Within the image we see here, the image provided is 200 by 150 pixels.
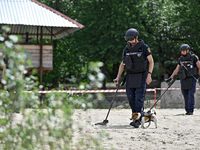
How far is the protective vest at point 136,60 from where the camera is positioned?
25.4 feet

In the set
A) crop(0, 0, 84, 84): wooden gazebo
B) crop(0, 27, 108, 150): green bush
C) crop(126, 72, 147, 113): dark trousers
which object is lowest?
crop(126, 72, 147, 113): dark trousers

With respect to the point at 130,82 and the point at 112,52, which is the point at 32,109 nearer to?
the point at 130,82

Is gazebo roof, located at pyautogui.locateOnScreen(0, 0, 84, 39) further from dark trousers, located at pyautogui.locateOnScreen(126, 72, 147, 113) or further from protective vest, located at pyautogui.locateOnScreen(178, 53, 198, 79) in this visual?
dark trousers, located at pyautogui.locateOnScreen(126, 72, 147, 113)

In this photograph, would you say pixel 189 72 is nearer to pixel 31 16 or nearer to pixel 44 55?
pixel 31 16

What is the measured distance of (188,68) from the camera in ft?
36.0

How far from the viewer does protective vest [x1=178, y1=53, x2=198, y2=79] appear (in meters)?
10.9

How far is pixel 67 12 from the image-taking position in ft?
106

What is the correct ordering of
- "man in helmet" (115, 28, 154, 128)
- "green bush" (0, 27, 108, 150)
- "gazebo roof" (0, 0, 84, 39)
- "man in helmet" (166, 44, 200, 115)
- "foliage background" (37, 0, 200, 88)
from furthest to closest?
"foliage background" (37, 0, 200, 88) < "gazebo roof" (0, 0, 84, 39) < "man in helmet" (166, 44, 200, 115) < "man in helmet" (115, 28, 154, 128) < "green bush" (0, 27, 108, 150)

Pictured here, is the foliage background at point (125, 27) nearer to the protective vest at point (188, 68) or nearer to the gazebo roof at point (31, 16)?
the gazebo roof at point (31, 16)

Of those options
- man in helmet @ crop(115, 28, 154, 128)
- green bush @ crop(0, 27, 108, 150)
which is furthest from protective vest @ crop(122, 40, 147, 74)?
green bush @ crop(0, 27, 108, 150)

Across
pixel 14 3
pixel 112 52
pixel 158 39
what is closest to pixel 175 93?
pixel 14 3

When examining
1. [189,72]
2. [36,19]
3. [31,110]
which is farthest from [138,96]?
[36,19]

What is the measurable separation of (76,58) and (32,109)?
2960 cm

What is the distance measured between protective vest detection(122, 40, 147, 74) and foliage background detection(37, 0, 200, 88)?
2005 cm
